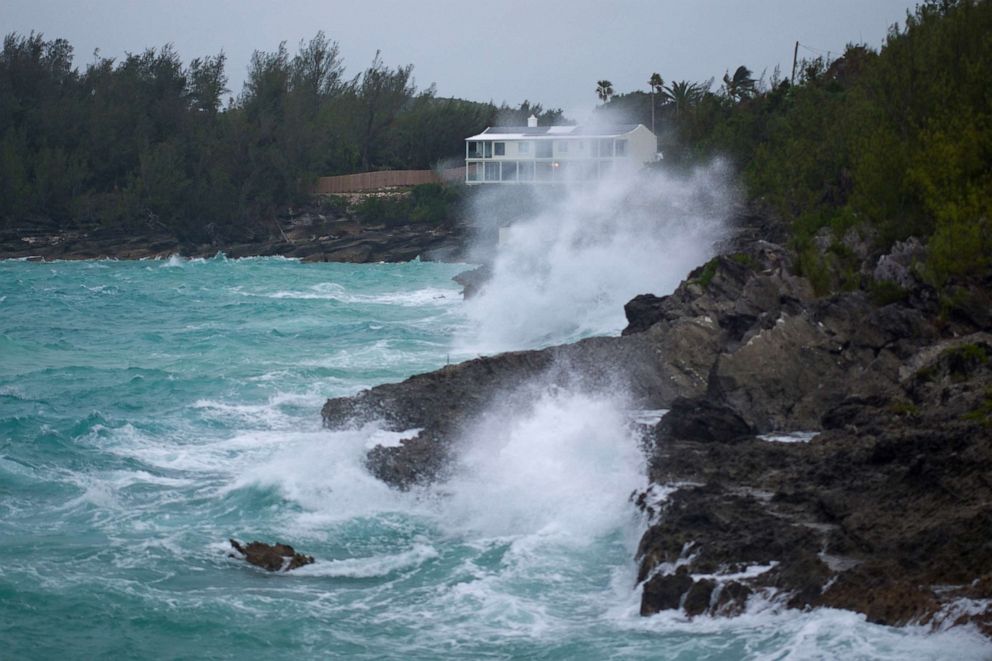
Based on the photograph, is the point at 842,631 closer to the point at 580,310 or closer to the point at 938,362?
the point at 938,362

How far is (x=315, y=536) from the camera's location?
14391 millimetres

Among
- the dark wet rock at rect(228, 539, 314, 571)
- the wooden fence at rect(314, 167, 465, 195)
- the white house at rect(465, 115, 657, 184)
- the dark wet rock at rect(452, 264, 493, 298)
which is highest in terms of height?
the white house at rect(465, 115, 657, 184)

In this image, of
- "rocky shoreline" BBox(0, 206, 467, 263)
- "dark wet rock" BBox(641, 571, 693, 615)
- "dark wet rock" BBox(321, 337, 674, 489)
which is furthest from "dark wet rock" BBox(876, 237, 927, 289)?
"rocky shoreline" BBox(0, 206, 467, 263)

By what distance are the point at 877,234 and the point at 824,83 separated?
88.8 ft

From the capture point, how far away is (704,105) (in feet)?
185

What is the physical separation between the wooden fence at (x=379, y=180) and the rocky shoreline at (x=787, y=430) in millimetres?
56013

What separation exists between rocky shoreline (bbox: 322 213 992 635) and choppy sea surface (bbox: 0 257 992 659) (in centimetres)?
38

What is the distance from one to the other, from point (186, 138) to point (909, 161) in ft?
218

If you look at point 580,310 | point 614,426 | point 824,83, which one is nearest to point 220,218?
point 824,83

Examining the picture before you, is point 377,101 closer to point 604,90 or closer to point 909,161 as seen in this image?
point 604,90

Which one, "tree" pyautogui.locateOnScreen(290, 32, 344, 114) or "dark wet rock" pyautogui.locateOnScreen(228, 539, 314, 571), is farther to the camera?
"tree" pyautogui.locateOnScreen(290, 32, 344, 114)

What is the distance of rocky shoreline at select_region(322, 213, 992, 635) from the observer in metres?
10.7

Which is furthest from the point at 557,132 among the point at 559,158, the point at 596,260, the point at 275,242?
the point at 596,260

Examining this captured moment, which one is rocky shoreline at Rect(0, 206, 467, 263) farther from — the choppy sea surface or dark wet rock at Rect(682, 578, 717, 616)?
dark wet rock at Rect(682, 578, 717, 616)
